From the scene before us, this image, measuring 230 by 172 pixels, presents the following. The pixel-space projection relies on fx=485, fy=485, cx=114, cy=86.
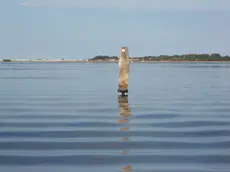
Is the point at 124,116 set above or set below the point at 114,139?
below

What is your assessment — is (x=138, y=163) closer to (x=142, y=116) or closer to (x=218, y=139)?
(x=218, y=139)

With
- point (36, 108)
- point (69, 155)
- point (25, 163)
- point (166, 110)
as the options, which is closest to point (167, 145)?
point (69, 155)

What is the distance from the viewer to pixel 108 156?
12.0 meters

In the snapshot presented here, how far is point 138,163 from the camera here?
11172 millimetres

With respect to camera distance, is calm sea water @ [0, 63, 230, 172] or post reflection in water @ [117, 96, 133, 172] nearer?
post reflection in water @ [117, 96, 133, 172]

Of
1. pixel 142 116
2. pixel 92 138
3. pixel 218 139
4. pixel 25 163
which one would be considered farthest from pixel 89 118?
pixel 25 163

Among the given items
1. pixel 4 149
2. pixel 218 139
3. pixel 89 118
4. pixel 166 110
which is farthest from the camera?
pixel 166 110

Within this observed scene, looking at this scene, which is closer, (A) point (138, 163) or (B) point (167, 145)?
(A) point (138, 163)

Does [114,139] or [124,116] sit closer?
[114,139]

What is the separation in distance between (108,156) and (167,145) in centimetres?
219

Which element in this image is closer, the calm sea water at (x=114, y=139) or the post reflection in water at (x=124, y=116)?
the post reflection in water at (x=124, y=116)

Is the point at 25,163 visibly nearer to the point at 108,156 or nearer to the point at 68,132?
the point at 108,156

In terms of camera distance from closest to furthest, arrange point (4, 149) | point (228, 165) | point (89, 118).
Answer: point (228, 165) → point (4, 149) → point (89, 118)

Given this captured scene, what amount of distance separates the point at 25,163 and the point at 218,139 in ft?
20.0
